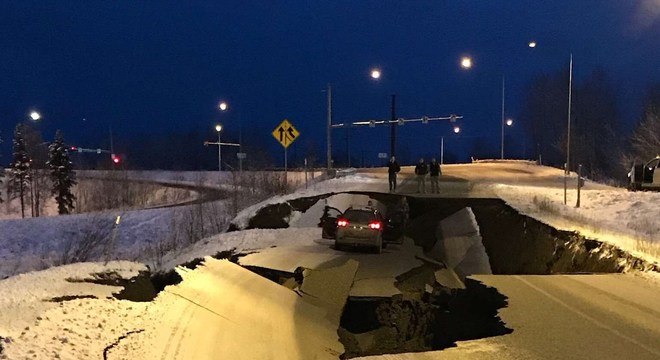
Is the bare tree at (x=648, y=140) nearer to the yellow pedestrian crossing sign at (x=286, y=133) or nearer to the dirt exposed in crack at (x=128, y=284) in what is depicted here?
the yellow pedestrian crossing sign at (x=286, y=133)

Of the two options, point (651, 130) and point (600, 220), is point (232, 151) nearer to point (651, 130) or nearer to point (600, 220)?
point (651, 130)

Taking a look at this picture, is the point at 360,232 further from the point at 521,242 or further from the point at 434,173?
the point at 434,173

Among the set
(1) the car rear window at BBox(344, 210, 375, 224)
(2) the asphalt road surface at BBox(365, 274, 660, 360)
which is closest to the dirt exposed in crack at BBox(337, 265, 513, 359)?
(2) the asphalt road surface at BBox(365, 274, 660, 360)

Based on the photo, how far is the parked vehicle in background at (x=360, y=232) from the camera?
19.7 meters

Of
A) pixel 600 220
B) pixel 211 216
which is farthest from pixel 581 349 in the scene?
pixel 211 216

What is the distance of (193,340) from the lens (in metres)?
8.38

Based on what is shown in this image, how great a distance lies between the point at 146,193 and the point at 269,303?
230 ft

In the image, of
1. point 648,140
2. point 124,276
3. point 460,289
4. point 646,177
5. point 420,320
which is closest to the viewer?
point 124,276

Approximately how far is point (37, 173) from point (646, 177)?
3125 inches

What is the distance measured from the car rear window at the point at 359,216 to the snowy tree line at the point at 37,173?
60104 millimetres

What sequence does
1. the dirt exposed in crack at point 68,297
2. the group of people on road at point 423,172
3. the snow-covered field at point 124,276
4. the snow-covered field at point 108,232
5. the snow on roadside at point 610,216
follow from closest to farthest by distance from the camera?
1. the snow-covered field at point 124,276
2. the dirt exposed in crack at point 68,297
3. the snow on roadside at point 610,216
4. the group of people on road at point 423,172
5. the snow-covered field at point 108,232

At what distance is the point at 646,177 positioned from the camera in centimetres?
3378

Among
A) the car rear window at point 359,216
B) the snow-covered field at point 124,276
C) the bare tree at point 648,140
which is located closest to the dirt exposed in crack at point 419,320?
the snow-covered field at point 124,276

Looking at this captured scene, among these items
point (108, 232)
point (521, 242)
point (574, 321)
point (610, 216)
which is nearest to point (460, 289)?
point (574, 321)
